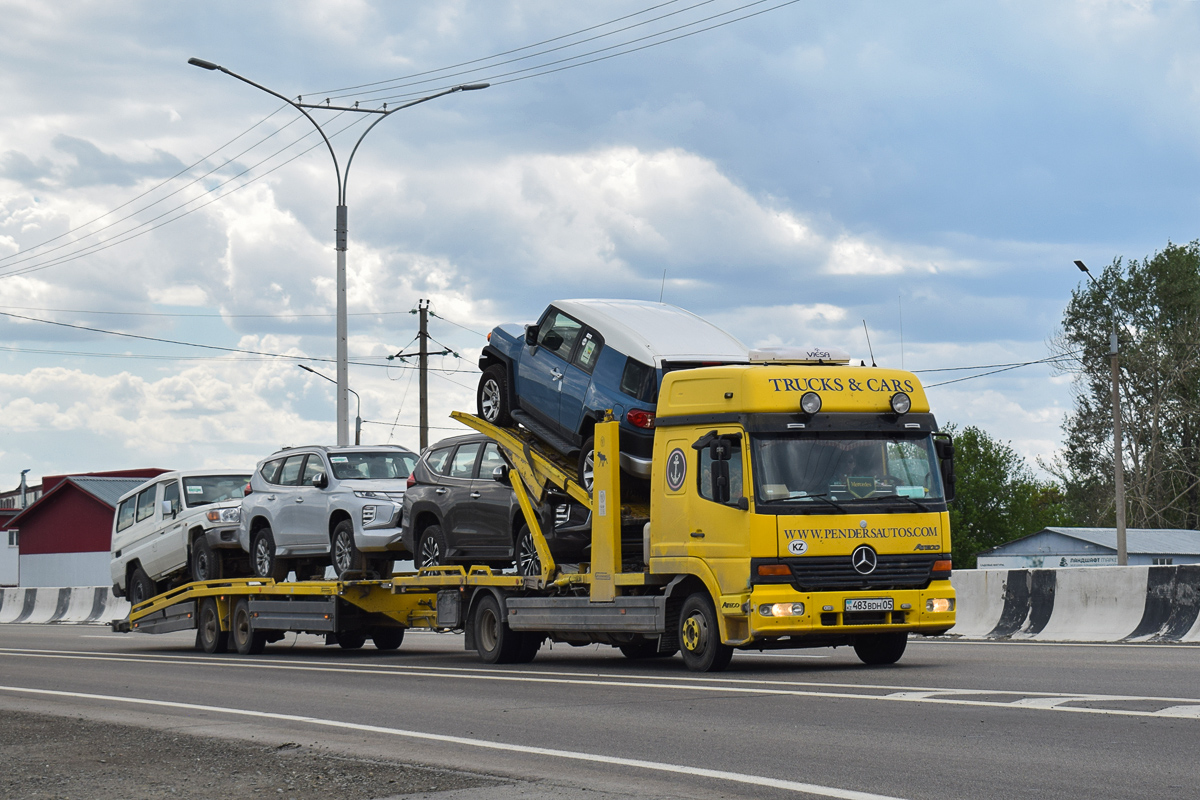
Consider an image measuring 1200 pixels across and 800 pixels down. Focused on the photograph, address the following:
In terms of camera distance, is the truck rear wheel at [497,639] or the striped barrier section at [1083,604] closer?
the truck rear wheel at [497,639]

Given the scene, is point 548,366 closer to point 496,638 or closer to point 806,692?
point 496,638

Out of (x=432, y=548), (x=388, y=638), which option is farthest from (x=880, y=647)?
(x=388, y=638)

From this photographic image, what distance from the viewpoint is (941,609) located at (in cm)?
1292

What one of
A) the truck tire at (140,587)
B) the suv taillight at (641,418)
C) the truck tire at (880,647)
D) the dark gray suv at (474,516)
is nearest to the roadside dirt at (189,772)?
the suv taillight at (641,418)

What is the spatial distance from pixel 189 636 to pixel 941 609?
19450 millimetres

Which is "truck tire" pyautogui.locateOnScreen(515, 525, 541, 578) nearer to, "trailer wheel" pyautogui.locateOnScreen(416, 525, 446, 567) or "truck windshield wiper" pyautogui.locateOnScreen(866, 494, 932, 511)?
"trailer wheel" pyautogui.locateOnScreen(416, 525, 446, 567)

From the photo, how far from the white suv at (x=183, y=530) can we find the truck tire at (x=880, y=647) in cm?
1003

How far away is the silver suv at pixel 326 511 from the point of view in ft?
58.7

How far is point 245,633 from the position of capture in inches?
778

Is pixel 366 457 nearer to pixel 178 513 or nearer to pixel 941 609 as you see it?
pixel 178 513

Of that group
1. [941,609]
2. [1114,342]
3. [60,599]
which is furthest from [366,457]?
[60,599]

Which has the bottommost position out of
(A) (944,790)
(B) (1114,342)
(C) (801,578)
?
(A) (944,790)

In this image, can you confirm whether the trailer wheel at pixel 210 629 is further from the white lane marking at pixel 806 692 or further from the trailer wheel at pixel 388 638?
the white lane marking at pixel 806 692

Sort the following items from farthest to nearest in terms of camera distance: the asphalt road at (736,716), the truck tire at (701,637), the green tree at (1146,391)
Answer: the green tree at (1146,391) → the truck tire at (701,637) → the asphalt road at (736,716)
